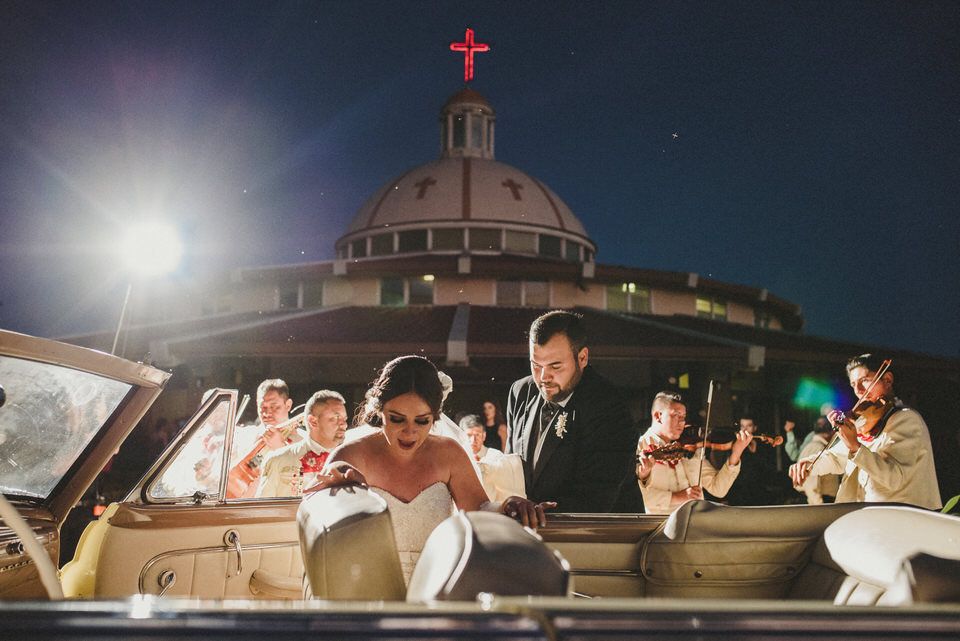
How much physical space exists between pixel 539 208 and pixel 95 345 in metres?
17.7

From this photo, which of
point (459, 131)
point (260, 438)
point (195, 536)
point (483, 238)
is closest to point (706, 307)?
point (483, 238)

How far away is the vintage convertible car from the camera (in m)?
0.98

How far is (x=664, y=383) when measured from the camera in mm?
15203

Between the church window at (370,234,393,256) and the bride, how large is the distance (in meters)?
23.3

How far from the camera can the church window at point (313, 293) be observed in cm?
2000

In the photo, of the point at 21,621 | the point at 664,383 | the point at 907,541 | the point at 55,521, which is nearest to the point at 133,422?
the point at 55,521

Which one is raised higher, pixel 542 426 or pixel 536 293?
pixel 536 293

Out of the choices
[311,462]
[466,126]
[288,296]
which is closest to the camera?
[311,462]

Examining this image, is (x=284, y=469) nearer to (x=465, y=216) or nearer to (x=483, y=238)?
(x=483, y=238)

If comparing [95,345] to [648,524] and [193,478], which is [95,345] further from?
[648,524]

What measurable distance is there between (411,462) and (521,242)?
2359 cm

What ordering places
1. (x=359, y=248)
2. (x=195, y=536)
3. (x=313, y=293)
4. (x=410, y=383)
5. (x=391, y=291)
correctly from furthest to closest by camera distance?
(x=359, y=248), (x=313, y=293), (x=391, y=291), (x=195, y=536), (x=410, y=383)

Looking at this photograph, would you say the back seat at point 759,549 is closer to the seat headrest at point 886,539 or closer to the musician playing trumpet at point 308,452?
the seat headrest at point 886,539

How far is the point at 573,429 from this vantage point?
292 cm
